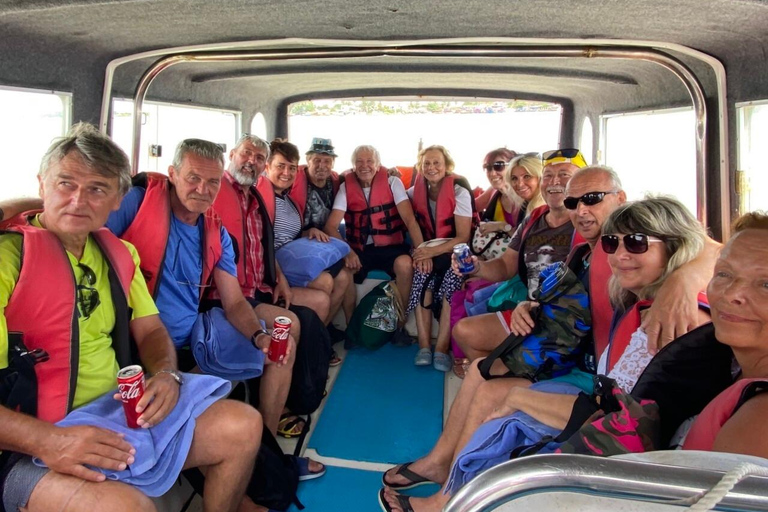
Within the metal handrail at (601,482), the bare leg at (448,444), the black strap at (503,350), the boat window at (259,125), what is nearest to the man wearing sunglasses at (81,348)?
the bare leg at (448,444)

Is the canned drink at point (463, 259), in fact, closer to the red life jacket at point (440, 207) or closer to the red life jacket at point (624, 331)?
the red life jacket at point (624, 331)

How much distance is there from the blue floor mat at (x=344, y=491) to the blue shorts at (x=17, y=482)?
1.01 m

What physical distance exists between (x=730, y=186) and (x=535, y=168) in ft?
3.72

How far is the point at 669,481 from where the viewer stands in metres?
0.67

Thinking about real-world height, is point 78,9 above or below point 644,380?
above

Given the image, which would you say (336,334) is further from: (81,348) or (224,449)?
(81,348)

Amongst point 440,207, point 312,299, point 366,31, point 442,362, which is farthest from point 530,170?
point 312,299

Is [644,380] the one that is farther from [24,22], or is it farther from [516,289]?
[24,22]

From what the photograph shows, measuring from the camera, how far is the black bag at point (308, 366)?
9.28 ft

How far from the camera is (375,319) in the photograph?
12.8ft

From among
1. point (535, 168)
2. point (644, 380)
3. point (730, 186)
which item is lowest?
point (644, 380)

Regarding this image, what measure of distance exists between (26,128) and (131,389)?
5.87 ft

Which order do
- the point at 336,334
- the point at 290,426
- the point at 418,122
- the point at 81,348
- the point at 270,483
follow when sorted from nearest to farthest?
1. the point at 81,348
2. the point at 270,483
3. the point at 290,426
4. the point at 336,334
5. the point at 418,122

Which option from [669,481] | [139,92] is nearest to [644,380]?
Answer: [669,481]
